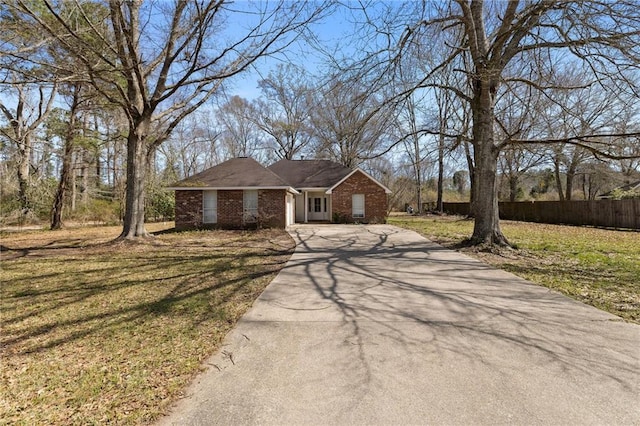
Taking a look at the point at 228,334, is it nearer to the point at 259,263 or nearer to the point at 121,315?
the point at 121,315

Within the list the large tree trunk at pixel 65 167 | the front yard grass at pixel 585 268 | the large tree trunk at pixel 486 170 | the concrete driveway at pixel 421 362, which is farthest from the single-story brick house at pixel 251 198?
the concrete driveway at pixel 421 362

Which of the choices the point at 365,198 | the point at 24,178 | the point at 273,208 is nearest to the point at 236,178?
the point at 273,208

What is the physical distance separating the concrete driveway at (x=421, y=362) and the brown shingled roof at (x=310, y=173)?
1759 cm

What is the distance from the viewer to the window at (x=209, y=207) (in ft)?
58.1

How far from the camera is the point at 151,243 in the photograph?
11211mm

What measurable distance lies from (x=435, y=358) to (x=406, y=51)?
304 inches

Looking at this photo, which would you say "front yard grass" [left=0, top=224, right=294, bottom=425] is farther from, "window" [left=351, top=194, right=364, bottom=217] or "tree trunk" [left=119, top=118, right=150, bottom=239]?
"window" [left=351, top=194, right=364, bottom=217]

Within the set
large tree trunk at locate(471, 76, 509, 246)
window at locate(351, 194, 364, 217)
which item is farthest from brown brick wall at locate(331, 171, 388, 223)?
large tree trunk at locate(471, 76, 509, 246)

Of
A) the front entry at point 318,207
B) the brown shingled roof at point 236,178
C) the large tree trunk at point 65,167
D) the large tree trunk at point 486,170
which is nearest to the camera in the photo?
the large tree trunk at point 486,170

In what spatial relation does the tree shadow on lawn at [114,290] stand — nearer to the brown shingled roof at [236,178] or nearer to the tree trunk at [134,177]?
the tree trunk at [134,177]

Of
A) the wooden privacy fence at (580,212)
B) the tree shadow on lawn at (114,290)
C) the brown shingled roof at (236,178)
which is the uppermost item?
the brown shingled roof at (236,178)

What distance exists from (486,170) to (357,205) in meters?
12.4

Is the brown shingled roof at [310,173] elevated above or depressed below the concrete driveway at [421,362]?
above

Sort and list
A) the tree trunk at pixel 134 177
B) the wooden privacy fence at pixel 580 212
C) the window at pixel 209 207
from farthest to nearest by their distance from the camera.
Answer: the window at pixel 209 207
the wooden privacy fence at pixel 580 212
the tree trunk at pixel 134 177
